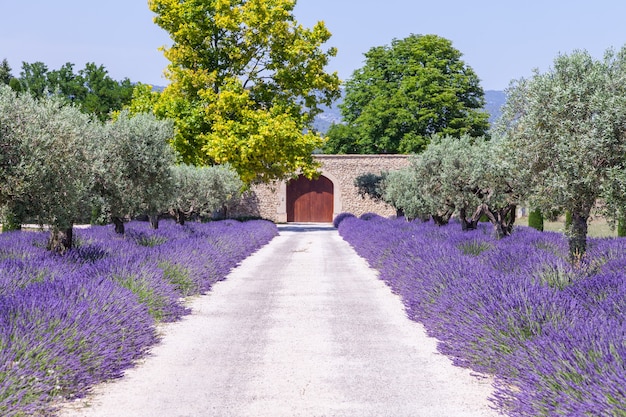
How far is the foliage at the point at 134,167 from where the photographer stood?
51.1 feet

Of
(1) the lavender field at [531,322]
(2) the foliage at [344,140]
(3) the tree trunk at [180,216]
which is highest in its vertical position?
(2) the foliage at [344,140]

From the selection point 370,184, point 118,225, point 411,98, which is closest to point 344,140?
point 411,98

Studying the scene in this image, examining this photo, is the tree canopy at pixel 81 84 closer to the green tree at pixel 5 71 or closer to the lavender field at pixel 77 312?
the green tree at pixel 5 71

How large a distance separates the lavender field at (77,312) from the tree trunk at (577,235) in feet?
21.7

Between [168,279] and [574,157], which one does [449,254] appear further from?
[168,279]

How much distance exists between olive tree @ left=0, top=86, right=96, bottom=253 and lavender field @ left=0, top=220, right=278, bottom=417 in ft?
2.79

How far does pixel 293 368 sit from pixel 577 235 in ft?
21.7

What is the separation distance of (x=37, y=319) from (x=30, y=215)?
487 centimetres

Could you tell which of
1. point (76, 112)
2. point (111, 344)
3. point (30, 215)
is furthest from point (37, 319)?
point (76, 112)

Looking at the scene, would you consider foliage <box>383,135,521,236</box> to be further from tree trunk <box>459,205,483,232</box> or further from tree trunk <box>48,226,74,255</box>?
tree trunk <box>48,226,74,255</box>

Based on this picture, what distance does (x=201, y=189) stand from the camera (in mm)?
27906

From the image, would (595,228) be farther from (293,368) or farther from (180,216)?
(293,368)

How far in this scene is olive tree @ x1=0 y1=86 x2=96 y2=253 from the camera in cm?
980

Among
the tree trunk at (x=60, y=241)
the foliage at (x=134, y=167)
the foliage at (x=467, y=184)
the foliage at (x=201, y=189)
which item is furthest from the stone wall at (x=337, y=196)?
the tree trunk at (x=60, y=241)
